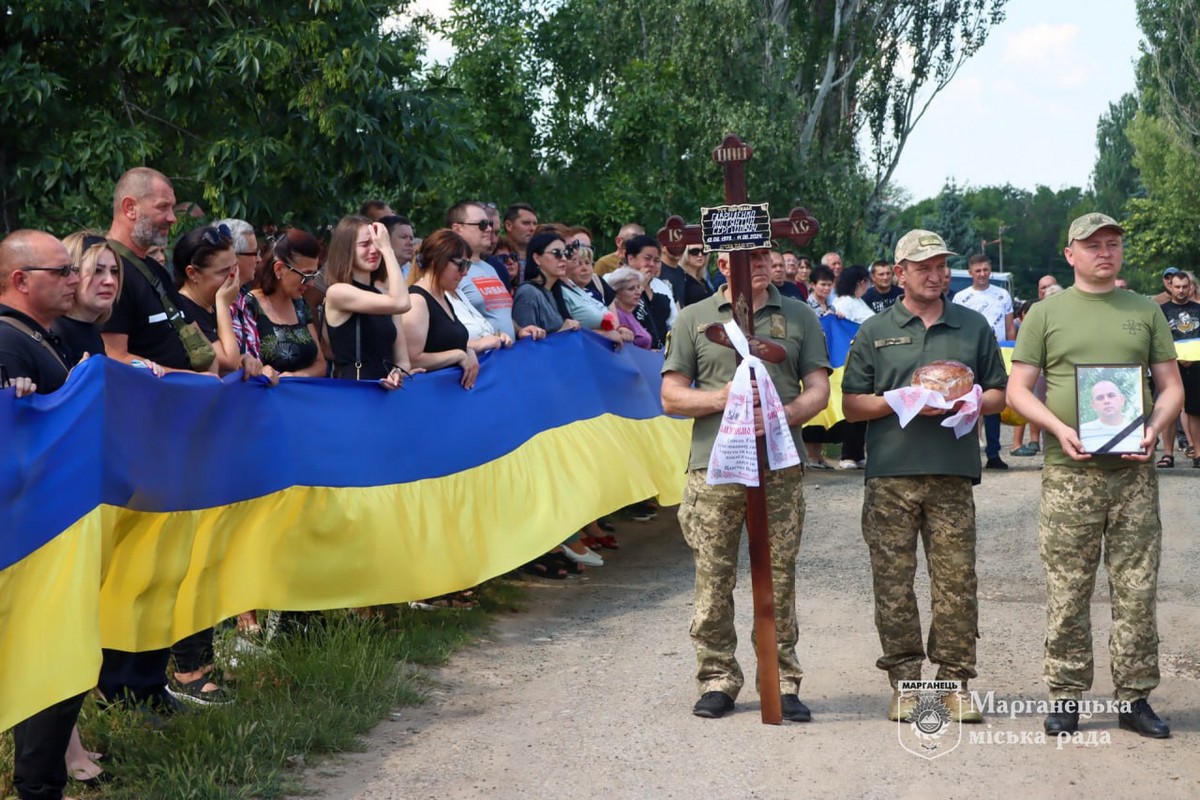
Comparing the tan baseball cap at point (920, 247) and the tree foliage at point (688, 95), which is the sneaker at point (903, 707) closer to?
the tan baseball cap at point (920, 247)

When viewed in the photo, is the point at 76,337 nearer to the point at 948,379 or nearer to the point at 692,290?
the point at 948,379

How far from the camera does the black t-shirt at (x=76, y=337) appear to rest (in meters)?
5.52

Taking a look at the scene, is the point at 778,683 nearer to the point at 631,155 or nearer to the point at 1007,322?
the point at 1007,322

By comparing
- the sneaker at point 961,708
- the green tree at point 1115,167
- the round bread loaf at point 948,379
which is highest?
the green tree at point 1115,167

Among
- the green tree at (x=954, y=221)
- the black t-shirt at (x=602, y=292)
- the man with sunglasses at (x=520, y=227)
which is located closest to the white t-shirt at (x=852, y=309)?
the black t-shirt at (x=602, y=292)

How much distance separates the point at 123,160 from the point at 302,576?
471 cm

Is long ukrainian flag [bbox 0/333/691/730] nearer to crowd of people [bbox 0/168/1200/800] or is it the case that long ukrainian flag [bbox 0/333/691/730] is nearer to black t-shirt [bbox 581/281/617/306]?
crowd of people [bbox 0/168/1200/800]

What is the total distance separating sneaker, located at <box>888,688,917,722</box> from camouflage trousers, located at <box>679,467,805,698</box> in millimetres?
427

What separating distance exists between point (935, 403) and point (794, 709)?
1439mm

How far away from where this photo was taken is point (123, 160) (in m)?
10.3

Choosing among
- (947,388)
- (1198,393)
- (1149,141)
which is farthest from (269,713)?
(1149,141)

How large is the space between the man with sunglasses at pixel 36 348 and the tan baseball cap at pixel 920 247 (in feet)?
11.1

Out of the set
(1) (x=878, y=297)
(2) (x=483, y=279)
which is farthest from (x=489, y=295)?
(1) (x=878, y=297)

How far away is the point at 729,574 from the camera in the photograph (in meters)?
6.41
